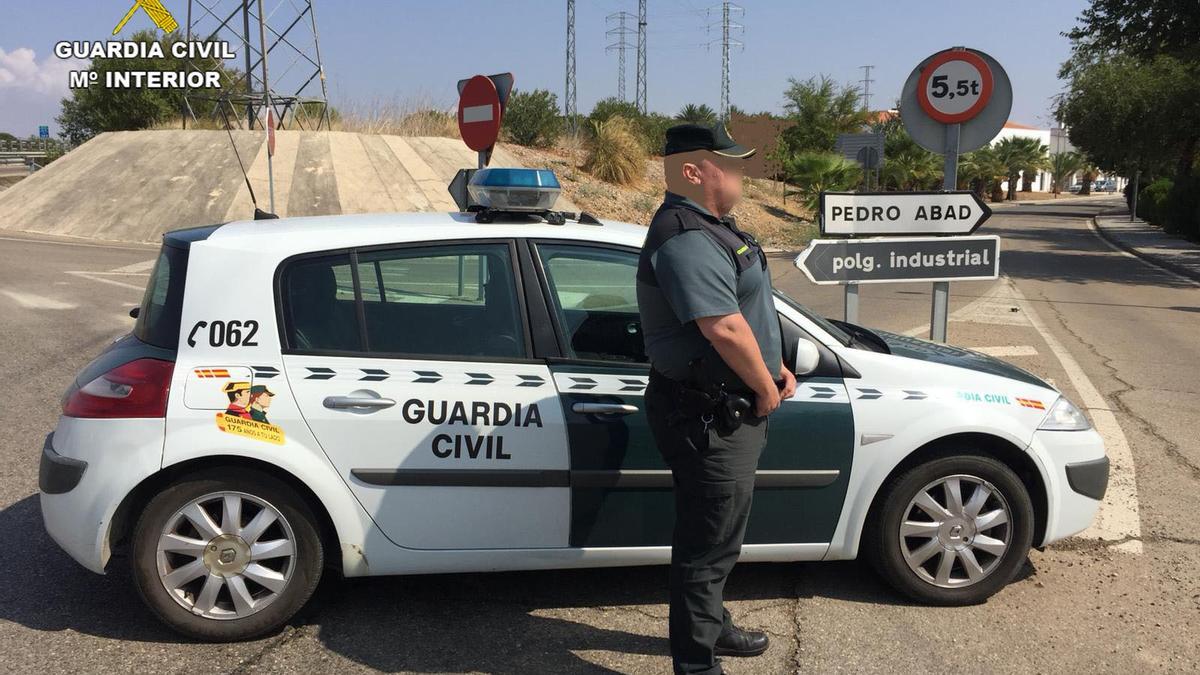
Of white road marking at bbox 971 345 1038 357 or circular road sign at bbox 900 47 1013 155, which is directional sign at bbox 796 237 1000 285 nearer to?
circular road sign at bbox 900 47 1013 155

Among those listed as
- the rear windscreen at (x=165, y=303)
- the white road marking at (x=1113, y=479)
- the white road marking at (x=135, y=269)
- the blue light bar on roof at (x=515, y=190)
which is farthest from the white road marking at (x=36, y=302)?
the white road marking at (x=1113, y=479)

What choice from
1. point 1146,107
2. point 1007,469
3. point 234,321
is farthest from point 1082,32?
point 234,321

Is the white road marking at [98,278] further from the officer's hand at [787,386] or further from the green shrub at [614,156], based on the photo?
the green shrub at [614,156]

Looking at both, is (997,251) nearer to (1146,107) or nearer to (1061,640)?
(1061,640)

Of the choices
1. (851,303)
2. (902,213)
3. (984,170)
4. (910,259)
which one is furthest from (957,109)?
(984,170)

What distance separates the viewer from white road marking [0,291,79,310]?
10.7 m

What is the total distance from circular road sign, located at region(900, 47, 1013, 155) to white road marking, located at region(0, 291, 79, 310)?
354 inches

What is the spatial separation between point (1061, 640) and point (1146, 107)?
36429 millimetres

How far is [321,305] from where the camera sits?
3.47m

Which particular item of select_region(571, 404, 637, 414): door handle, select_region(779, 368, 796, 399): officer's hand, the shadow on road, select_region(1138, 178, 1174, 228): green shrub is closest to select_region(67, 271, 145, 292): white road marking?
the shadow on road

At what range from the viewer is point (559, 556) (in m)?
3.53

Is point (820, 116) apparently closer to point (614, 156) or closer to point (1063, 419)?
point (614, 156)

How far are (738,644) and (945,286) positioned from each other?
4.18 m

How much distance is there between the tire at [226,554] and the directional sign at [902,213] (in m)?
3.90
